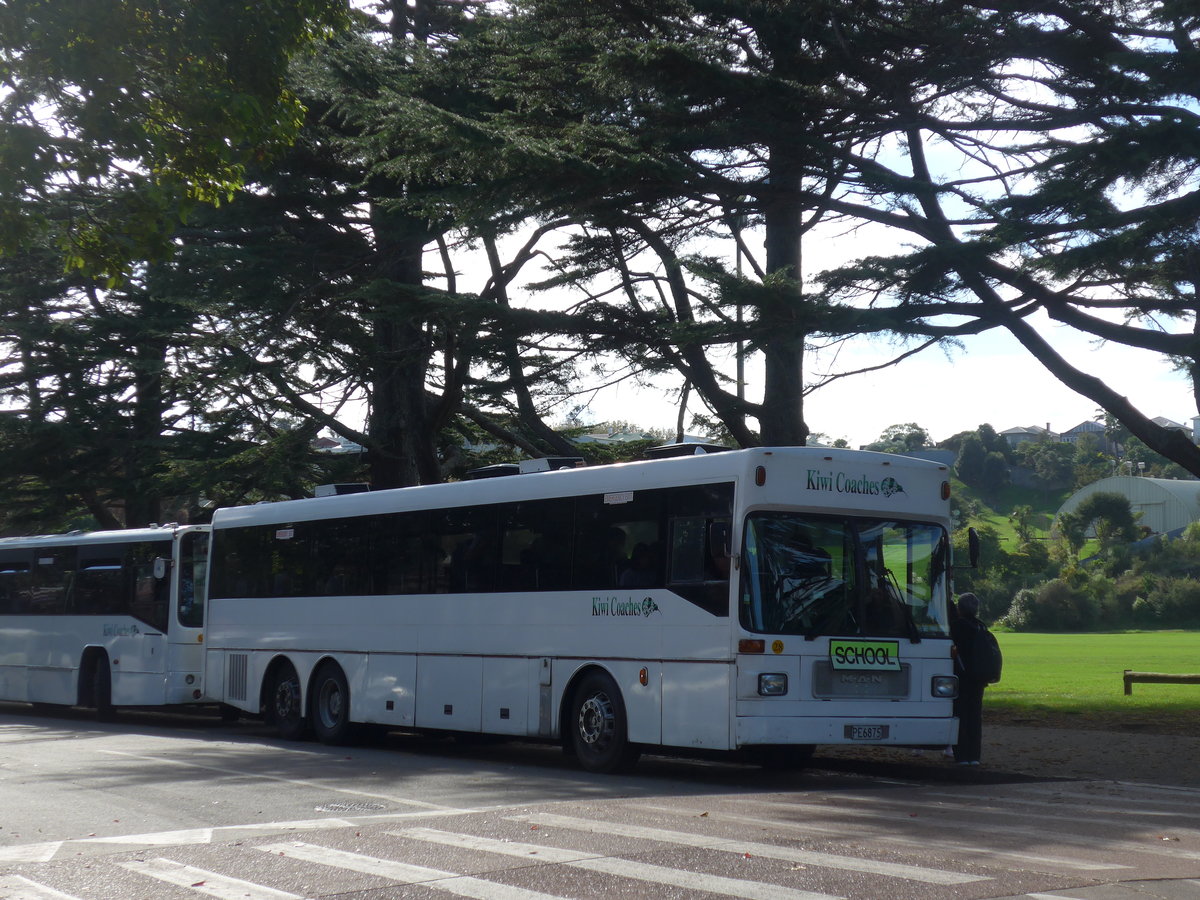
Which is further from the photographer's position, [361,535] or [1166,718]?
[1166,718]

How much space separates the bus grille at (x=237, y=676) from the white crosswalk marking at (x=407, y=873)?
1086 centimetres

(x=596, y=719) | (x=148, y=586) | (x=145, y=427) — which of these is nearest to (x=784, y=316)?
(x=596, y=719)

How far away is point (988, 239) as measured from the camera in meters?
14.7

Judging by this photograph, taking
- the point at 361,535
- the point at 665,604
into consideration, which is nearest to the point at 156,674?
the point at 361,535

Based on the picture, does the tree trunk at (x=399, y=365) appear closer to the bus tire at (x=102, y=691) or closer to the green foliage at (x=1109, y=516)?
the bus tire at (x=102, y=691)

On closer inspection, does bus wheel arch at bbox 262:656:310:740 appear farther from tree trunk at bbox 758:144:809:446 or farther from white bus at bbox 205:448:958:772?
tree trunk at bbox 758:144:809:446

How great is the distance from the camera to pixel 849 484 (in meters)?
12.8

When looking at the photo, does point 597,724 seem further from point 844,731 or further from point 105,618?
point 105,618

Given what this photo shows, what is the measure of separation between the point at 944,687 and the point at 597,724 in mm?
3232

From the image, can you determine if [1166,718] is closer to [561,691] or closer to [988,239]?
[988,239]

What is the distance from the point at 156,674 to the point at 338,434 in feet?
20.3

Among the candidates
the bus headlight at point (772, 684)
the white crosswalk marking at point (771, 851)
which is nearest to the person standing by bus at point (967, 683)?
the bus headlight at point (772, 684)

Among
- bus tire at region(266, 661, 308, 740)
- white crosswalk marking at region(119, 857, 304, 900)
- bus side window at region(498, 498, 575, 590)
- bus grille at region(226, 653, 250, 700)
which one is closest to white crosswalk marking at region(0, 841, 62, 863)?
white crosswalk marking at region(119, 857, 304, 900)

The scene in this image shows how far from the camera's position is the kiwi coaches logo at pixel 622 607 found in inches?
508
